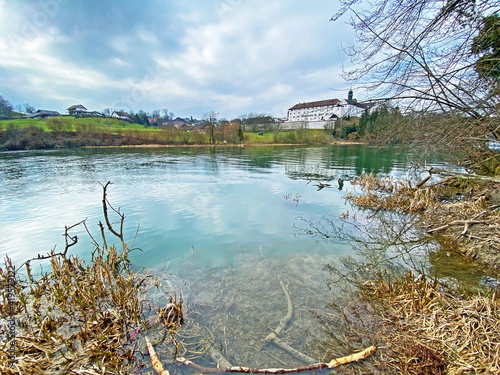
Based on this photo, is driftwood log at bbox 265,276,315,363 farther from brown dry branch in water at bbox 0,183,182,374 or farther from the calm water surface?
brown dry branch in water at bbox 0,183,182,374

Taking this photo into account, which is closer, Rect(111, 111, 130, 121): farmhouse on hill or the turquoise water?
the turquoise water

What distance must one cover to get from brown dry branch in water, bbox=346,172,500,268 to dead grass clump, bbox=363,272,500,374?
2.93 meters

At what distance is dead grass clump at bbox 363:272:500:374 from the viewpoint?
109 inches

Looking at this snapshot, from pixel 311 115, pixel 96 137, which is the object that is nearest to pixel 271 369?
pixel 96 137

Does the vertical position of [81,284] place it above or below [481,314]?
below

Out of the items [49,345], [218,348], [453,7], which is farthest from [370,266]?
[49,345]

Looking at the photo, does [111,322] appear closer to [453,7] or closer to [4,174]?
[453,7]

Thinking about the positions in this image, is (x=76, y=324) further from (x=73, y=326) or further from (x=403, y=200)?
(x=403, y=200)

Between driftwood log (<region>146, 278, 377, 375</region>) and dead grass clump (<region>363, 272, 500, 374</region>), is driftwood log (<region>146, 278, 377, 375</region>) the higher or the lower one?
the lower one

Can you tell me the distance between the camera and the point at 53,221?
365 inches

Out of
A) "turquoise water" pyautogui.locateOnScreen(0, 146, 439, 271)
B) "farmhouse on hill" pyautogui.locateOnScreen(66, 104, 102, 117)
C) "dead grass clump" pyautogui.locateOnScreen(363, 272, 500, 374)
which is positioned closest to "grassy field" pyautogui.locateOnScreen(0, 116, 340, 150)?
"farmhouse on hill" pyautogui.locateOnScreen(66, 104, 102, 117)

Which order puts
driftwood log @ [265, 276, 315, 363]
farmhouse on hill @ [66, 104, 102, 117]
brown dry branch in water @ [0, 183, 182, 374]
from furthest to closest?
1. farmhouse on hill @ [66, 104, 102, 117]
2. driftwood log @ [265, 276, 315, 363]
3. brown dry branch in water @ [0, 183, 182, 374]

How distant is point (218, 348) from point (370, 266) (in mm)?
4575

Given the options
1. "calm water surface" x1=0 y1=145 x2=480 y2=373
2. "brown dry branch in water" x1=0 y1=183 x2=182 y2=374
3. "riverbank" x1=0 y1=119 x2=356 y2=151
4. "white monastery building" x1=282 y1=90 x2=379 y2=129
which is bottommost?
"calm water surface" x1=0 y1=145 x2=480 y2=373
